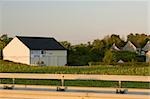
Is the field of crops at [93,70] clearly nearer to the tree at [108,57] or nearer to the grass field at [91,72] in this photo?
the grass field at [91,72]

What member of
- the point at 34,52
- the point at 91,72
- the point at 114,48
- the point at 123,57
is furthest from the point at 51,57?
the point at 91,72

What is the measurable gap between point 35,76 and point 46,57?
57807 millimetres

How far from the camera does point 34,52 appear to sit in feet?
235

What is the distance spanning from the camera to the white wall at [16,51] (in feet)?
236

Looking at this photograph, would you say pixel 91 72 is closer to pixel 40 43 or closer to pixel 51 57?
pixel 51 57

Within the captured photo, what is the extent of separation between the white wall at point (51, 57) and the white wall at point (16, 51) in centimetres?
151

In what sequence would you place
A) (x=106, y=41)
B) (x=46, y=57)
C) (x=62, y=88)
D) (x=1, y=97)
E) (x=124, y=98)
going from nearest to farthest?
1. (x=124, y=98)
2. (x=1, y=97)
3. (x=62, y=88)
4. (x=46, y=57)
5. (x=106, y=41)

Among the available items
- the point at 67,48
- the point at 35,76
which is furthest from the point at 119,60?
the point at 35,76

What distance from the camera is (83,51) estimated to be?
3041 inches

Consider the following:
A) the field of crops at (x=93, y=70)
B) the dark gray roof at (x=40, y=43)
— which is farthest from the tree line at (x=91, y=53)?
the field of crops at (x=93, y=70)

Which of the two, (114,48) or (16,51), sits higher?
(114,48)

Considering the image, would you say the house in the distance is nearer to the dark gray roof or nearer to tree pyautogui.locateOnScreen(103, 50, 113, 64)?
the dark gray roof

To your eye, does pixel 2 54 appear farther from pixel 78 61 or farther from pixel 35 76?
pixel 35 76

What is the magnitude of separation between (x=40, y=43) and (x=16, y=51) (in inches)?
206
